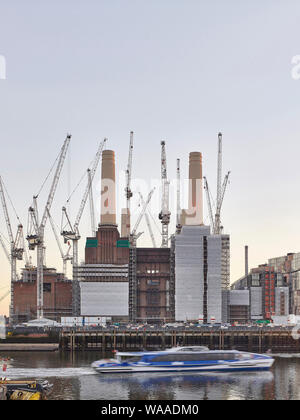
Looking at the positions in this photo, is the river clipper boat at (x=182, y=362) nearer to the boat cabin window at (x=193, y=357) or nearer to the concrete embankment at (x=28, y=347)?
the boat cabin window at (x=193, y=357)

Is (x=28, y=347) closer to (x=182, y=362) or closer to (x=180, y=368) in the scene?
(x=182, y=362)

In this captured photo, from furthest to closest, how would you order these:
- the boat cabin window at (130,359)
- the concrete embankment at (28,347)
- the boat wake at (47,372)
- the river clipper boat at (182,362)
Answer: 1. the concrete embankment at (28,347)
2. the boat cabin window at (130,359)
3. the river clipper boat at (182,362)
4. the boat wake at (47,372)

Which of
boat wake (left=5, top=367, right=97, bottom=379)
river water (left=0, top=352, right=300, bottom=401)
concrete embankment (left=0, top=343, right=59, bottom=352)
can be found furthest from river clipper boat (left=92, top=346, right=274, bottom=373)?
concrete embankment (left=0, top=343, right=59, bottom=352)

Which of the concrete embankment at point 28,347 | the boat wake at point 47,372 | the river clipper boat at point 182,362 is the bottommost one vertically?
the concrete embankment at point 28,347

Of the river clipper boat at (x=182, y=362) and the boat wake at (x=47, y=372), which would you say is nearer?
the boat wake at (x=47, y=372)

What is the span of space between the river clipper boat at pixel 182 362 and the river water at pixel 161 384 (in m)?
1.75

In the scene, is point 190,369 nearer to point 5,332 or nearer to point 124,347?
point 124,347

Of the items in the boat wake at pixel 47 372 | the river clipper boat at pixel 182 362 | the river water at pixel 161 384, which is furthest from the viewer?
the river clipper boat at pixel 182 362

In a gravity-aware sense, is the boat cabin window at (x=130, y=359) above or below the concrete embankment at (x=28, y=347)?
above

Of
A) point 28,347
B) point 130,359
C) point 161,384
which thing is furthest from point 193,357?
point 28,347

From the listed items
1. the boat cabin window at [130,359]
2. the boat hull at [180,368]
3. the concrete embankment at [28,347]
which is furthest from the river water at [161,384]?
the concrete embankment at [28,347]

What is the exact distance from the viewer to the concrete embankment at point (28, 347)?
517 ft

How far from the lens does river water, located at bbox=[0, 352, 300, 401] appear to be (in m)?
79.7
